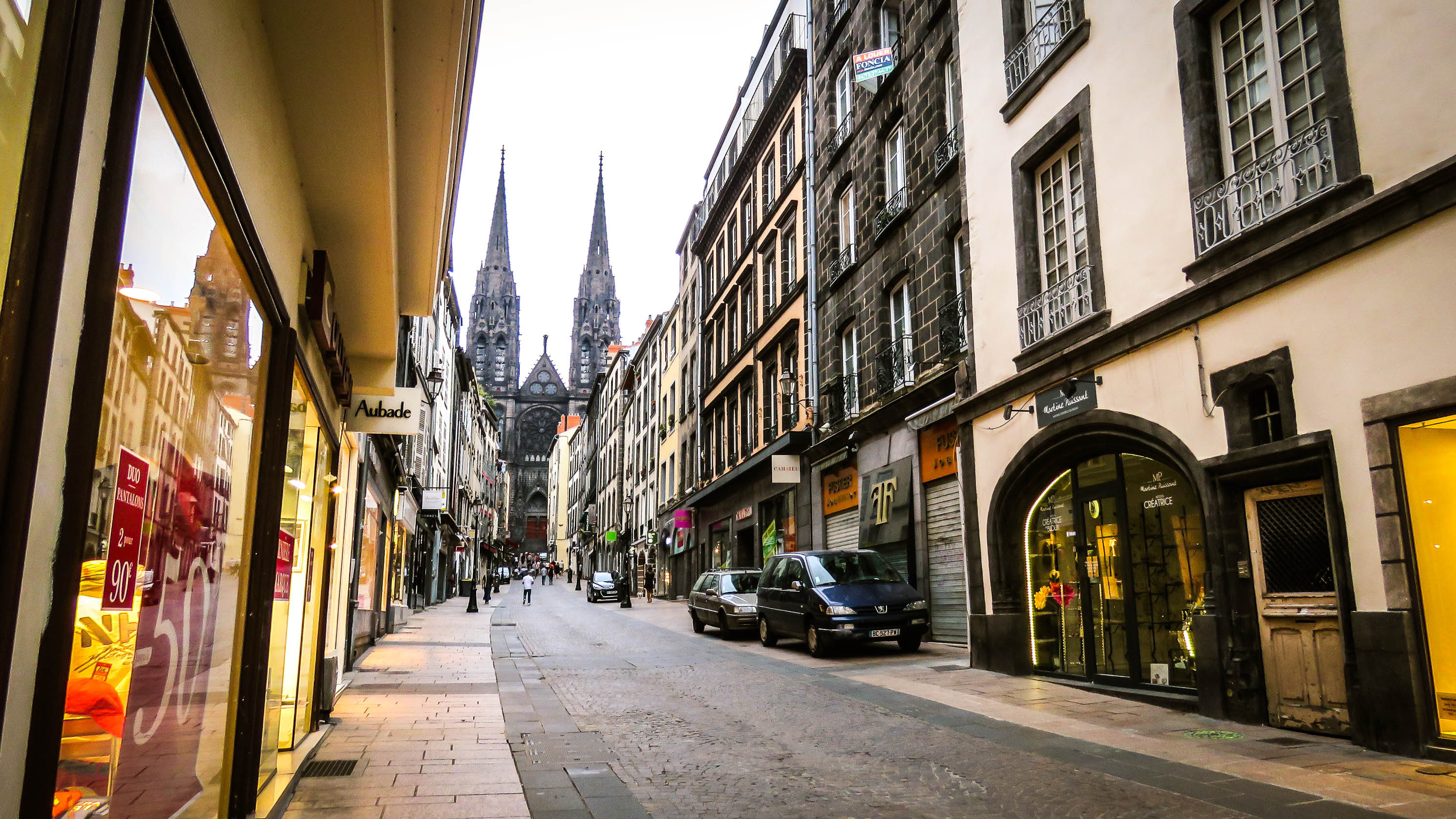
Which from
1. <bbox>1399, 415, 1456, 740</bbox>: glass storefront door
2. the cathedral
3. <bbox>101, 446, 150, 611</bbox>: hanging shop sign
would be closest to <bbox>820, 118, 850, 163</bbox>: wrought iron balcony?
<bbox>1399, 415, 1456, 740</bbox>: glass storefront door

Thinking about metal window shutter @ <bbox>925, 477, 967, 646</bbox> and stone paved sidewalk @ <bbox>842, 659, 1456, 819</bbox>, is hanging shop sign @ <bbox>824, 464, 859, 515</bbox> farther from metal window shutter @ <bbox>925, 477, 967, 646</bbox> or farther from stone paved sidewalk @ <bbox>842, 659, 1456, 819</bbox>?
stone paved sidewalk @ <bbox>842, 659, 1456, 819</bbox>

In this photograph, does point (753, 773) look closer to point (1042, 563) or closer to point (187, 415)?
point (187, 415)

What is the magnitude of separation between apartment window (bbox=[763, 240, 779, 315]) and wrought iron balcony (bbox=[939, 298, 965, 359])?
1232 cm

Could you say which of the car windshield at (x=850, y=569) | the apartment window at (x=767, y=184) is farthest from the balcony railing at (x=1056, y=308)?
the apartment window at (x=767, y=184)

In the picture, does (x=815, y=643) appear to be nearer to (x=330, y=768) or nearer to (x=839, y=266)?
(x=839, y=266)

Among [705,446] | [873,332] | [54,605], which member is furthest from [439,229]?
[705,446]

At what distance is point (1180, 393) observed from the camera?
10.0 metres

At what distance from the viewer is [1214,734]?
843 cm

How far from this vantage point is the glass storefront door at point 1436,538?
A: 7129 mm

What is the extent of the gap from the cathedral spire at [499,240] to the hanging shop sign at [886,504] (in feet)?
372

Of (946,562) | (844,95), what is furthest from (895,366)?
(844,95)

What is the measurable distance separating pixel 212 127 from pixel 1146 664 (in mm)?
10726

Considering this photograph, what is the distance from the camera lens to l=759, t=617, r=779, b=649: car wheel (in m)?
18.5

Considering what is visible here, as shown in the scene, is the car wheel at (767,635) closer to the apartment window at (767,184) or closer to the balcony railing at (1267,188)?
the balcony railing at (1267,188)
